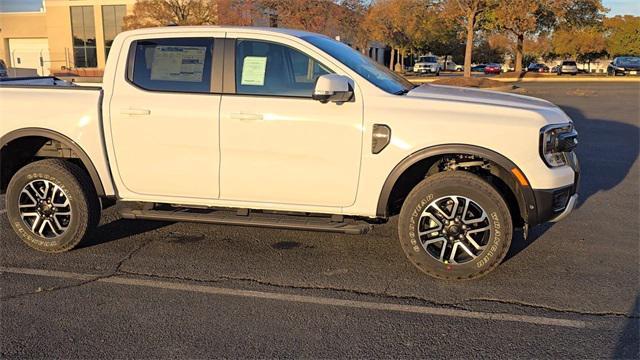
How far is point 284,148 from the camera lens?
4531 millimetres

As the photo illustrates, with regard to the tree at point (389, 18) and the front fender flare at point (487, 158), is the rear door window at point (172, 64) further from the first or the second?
the tree at point (389, 18)

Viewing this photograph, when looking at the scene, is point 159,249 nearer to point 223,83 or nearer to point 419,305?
point 223,83

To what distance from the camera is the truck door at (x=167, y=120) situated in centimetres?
466

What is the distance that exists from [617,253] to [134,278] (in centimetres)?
434

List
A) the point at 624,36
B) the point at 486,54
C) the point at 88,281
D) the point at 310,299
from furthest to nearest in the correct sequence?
the point at 486,54, the point at 624,36, the point at 88,281, the point at 310,299

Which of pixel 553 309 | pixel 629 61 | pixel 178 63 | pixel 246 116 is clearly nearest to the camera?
pixel 553 309

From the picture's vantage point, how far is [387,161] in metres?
4.41

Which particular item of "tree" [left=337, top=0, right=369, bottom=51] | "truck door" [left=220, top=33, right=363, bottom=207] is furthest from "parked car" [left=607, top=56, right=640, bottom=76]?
"truck door" [left=220, top=33, right=363, bottom=207]

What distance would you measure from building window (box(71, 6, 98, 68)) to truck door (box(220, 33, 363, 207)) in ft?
183

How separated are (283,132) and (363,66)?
105 cm

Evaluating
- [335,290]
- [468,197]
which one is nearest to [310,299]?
[335,290]

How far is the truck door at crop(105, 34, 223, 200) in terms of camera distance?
4.66m

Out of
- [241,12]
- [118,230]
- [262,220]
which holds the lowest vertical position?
[118,230]

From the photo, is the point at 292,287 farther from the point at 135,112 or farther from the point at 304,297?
the point at 135,112
